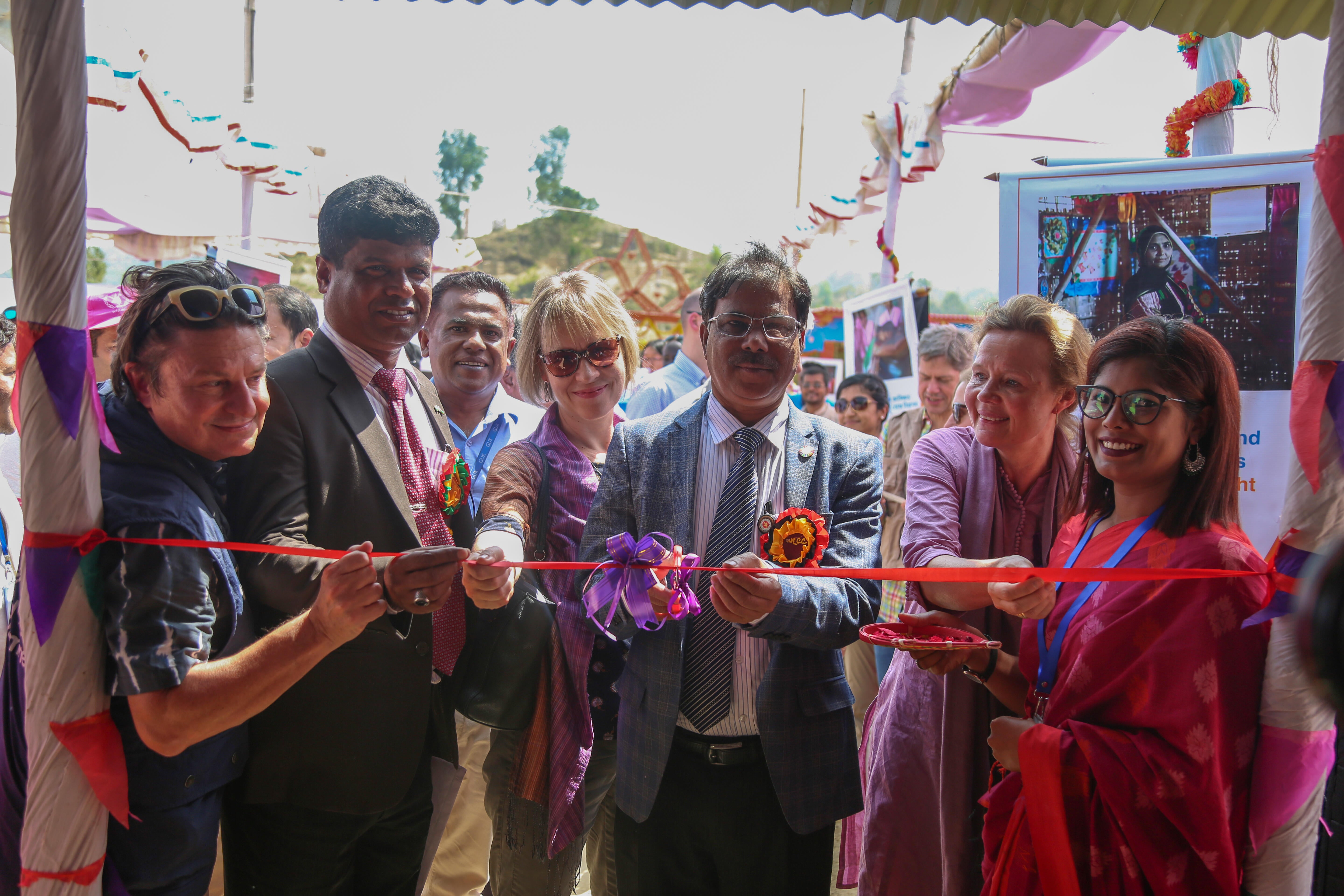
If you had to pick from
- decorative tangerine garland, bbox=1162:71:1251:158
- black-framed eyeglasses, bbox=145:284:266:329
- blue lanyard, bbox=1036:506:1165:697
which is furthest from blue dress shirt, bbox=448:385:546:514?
decorative tangerine garland, bbox=1162:71:1251:158

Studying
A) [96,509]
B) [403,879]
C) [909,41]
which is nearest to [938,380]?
[909,41]

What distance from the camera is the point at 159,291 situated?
75.0 inches

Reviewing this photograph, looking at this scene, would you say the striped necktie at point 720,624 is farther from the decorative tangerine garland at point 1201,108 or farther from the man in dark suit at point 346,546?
the decorative tangerine garland at point 1201,108

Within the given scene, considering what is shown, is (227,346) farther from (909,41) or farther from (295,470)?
(909,41)

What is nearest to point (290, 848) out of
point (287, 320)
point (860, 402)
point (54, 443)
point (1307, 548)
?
point (54, 443)

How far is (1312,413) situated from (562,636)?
6.94ft

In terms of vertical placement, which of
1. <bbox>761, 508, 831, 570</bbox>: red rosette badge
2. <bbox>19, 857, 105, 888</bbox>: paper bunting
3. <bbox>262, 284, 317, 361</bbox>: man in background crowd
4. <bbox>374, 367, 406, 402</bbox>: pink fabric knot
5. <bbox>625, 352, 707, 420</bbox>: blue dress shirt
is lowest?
<bbox>19, 857, 105, 888</bbox>: paper bunting

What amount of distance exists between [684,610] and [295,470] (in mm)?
1107

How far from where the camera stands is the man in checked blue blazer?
2.29m

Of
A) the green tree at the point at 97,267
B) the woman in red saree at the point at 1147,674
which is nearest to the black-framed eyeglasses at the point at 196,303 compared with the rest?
the woman in red saree at the point at 1147,674

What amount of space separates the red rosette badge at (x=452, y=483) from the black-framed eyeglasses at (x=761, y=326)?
36.8 inches

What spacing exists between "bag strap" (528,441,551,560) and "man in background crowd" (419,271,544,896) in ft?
2.46

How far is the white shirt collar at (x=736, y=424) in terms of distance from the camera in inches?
98.2

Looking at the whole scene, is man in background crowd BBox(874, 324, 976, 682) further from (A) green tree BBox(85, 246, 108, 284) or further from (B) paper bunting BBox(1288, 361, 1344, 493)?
(A) green tree BBox(85, 246, 108, 284)
